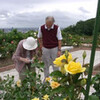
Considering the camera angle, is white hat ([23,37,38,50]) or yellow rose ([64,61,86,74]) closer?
yellow rose ([64,61,86,74])

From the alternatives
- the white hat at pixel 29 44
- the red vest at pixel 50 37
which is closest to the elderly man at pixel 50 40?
the red vest at pixel 50 37

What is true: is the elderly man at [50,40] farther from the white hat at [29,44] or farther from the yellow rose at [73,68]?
the yellow rose at [73,68]

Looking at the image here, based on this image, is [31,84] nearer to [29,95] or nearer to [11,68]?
[29,95]

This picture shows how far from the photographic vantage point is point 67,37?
1284 cm

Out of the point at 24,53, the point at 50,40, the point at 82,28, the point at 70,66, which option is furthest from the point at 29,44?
the point at 82,28

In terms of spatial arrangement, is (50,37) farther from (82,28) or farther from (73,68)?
(82,28)

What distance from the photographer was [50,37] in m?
4.27

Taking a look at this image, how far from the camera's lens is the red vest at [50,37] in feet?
13.9

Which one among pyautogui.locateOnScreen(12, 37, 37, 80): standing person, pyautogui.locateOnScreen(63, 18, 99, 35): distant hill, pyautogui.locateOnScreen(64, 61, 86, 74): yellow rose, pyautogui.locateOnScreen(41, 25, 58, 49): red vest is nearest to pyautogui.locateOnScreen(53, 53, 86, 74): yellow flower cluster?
pyautogui.locateOnScreen(64, 61, 86, 74): yellow rose

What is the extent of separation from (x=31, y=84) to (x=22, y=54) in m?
1.47

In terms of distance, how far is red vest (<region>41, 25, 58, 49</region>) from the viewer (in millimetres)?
4234

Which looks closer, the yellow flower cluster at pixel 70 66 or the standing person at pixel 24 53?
the yellow flower cluster at pixel 70 66

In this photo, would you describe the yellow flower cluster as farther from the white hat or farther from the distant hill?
the distant hill

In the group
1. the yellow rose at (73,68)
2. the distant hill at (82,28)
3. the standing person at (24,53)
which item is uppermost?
the yellow rose at (73,68)
